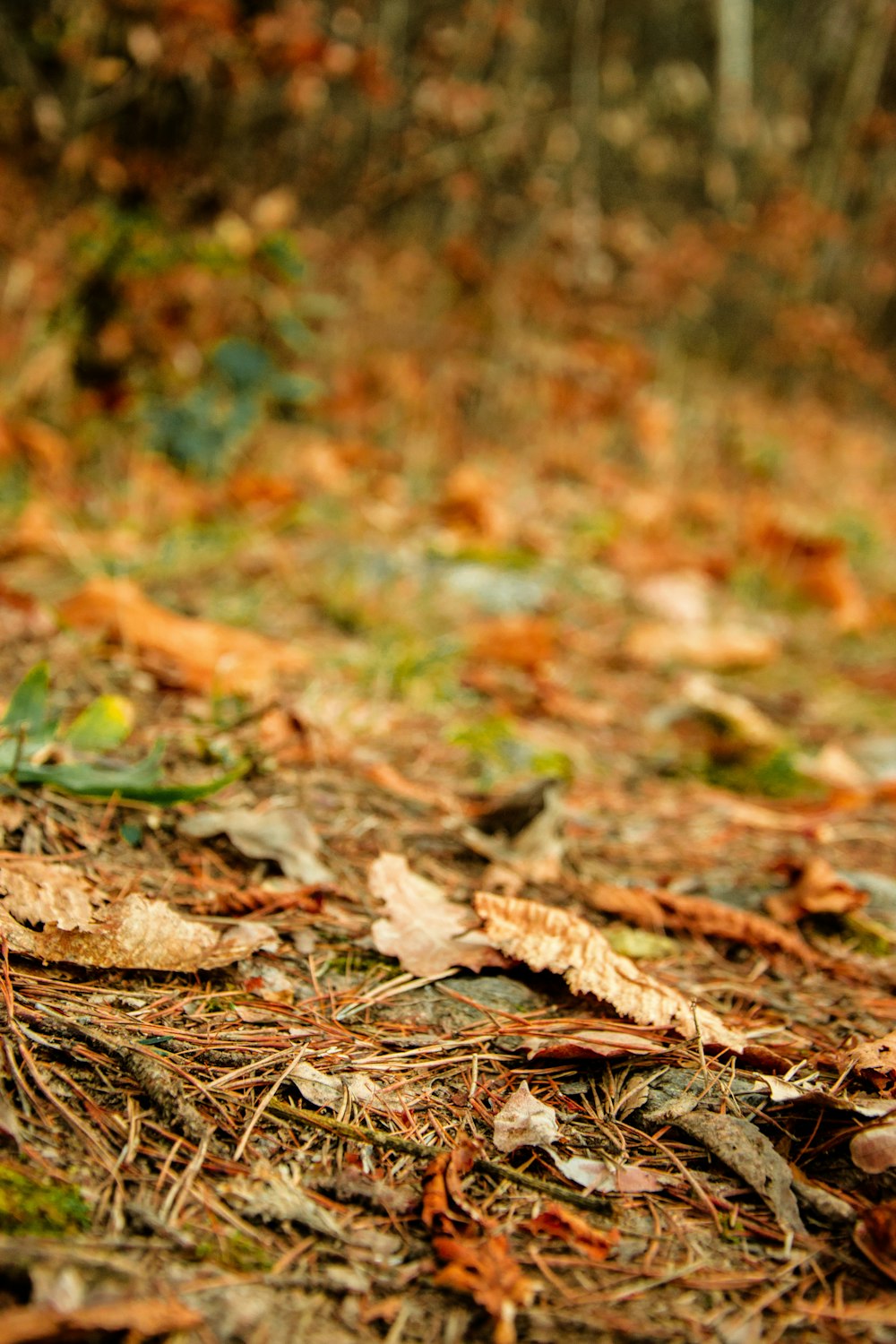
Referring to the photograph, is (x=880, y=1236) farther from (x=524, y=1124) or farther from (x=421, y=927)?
(x=421, y=927)

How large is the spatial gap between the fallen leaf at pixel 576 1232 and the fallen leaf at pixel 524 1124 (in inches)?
3.2

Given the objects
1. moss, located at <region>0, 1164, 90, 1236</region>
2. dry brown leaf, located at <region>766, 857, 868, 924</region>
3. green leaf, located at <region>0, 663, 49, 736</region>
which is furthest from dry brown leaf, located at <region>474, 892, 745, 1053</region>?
green leaf, located at <region>0, 663, 49, 736</region>

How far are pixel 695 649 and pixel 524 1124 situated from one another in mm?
2173

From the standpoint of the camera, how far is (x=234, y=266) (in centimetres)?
326

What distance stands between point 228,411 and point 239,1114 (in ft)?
9.48

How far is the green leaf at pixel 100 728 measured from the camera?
1426mm

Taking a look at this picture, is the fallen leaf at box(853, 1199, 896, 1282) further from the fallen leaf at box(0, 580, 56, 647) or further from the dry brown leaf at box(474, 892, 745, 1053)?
the fallen leaf at box(0, 580, 56, 647)

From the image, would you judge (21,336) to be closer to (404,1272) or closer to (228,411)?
(228,411)

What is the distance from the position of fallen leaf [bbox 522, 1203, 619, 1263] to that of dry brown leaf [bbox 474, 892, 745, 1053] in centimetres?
23

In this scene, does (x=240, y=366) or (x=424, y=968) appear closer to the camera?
(x=424, y=968)

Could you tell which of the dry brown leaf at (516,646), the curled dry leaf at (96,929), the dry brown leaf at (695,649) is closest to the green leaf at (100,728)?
the curled dry leaf at (96,929)

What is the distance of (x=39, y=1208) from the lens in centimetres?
72

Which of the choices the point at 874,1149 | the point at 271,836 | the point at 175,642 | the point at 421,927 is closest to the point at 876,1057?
the point at 874,1149

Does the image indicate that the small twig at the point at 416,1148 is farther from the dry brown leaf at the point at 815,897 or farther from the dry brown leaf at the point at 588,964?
the dry brown leaf at the point at 815,897
